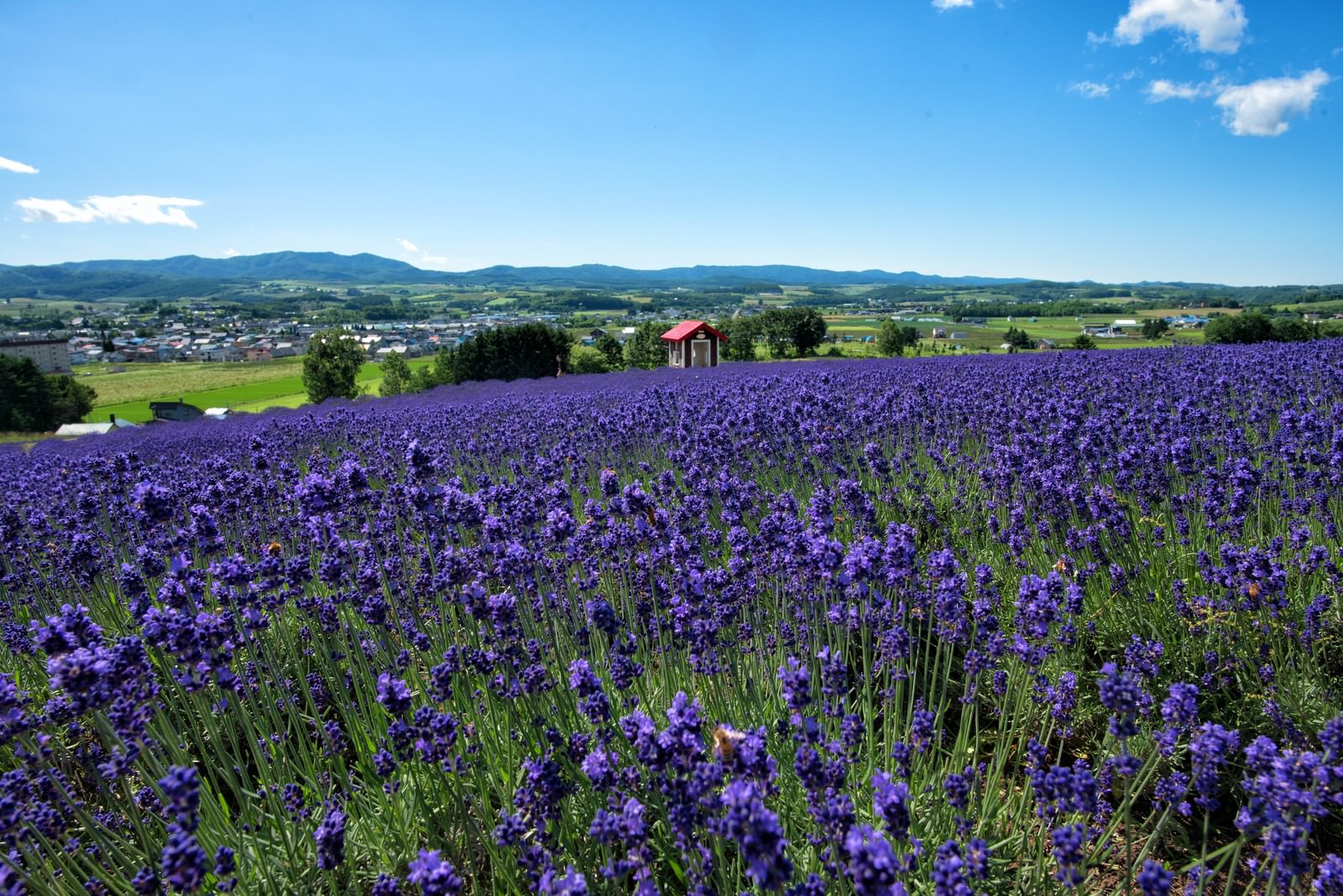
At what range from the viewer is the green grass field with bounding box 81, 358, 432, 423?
51906 mm

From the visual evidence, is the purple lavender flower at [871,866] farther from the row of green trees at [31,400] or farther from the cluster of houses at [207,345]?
the cluster of houses at [207,345]

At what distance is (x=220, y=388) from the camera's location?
2655 inches

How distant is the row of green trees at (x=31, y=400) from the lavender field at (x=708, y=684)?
49.8 m

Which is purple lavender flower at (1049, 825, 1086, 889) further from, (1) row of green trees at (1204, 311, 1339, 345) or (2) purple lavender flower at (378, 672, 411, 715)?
(1) row of green trees at (1204, 311, 1339, 345)

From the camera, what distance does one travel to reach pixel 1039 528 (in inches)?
169

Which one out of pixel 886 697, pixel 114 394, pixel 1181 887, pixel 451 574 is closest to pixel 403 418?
pixel 451 574

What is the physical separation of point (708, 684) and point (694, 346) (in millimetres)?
35131

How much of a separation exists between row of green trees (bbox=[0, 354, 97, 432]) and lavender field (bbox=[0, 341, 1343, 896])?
49801 millimetres

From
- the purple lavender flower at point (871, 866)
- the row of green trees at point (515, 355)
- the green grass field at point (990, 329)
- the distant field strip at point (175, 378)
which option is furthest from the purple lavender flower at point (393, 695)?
the distant field strip at point (175, 378)

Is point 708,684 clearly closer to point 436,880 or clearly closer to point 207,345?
point 436,880

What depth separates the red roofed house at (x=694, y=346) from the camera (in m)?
37.2

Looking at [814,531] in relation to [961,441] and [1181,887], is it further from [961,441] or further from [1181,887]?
[961,441]

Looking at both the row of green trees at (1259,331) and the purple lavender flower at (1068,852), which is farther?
the row of green trees at (1259,331)

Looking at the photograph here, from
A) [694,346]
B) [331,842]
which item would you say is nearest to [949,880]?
[331,842]
